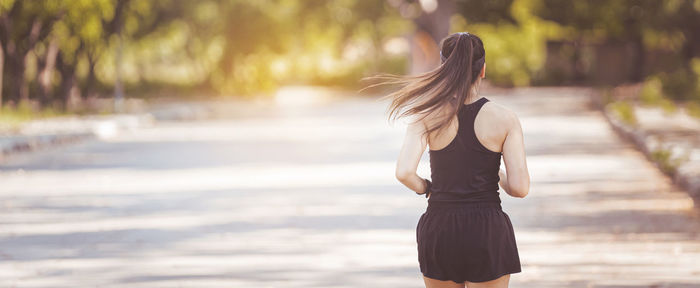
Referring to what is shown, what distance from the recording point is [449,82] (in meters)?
4.93

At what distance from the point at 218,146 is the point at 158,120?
14719 millimetres

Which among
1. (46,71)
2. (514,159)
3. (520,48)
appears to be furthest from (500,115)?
(520,48)

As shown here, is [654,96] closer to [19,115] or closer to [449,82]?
[19,115]

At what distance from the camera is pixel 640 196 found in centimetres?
1509

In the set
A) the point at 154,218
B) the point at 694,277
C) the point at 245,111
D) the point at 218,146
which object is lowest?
the point at 694,277

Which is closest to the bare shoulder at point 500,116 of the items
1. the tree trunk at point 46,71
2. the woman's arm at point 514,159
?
the woman's arm at point 514,159

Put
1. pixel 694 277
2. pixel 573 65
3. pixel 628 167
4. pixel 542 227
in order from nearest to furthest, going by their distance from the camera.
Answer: pixel 694 277
pixel 542 227
pixel 628 167
pixel 573 65

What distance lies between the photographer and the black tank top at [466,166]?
16.1ft

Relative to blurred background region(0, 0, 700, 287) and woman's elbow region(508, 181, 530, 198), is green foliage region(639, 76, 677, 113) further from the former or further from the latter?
woman's elbow region(508, 181, 530, 198)

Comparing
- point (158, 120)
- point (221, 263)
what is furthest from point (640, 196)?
point (158, 120)

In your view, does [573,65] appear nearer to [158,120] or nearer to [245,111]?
[245,111]

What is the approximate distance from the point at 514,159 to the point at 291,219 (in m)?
8.25

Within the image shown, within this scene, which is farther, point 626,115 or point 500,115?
point 626,115

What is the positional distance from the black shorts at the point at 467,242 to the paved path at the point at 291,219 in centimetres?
391
